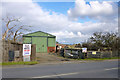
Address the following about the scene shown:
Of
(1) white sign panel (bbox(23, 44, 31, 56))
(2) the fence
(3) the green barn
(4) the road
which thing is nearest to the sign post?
(1) white sign panel (bbox(23, 44, 31, 56))

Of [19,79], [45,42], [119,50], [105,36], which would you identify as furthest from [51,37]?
[19,79]

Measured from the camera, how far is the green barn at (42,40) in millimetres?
50969

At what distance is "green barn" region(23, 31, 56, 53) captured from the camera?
167ft

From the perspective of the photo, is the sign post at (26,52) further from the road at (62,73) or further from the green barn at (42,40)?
the green barn at (42,40)

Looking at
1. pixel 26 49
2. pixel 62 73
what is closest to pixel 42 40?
pixel 26 49

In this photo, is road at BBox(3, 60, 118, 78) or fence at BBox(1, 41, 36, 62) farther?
fence at BBox(1, 41, 36, 62)

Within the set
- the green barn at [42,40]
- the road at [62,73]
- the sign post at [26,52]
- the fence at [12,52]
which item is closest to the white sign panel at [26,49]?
the sign post at [26,52]

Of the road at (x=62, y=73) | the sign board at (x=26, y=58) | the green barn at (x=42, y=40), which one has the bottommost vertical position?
the road at (x=62, y=73)

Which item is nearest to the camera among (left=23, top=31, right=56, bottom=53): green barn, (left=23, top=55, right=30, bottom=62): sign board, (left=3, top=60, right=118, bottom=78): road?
(left=3, top=60, right=118, bottom=78): road

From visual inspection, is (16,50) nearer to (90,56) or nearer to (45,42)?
(90,56)

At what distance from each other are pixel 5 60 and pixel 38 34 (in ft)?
121

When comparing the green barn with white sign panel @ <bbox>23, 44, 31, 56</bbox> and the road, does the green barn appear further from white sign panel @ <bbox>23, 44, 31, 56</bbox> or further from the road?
the road

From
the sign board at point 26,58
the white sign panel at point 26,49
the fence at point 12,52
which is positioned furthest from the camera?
the white sign panel at point 26,49

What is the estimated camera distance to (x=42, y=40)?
51.9 meters
